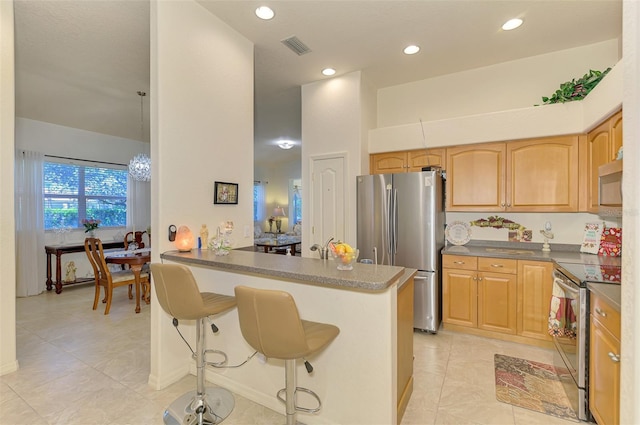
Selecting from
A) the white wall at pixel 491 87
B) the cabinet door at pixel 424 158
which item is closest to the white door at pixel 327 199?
the cabinet door at pixel 424 158

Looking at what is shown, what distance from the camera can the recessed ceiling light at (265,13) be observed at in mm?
2537

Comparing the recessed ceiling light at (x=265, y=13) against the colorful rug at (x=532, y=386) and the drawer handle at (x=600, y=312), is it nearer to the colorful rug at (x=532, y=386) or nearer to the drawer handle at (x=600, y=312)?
the drawer handle at (x=600, y=312)

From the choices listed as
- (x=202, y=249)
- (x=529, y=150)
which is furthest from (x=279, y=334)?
(x=529, y=150)

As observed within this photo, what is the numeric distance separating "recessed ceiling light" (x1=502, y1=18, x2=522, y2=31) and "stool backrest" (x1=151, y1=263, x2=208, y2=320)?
3.47m

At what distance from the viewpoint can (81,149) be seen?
5.59m

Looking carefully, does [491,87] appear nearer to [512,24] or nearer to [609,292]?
[512,24]

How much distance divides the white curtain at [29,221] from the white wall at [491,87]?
5.72 meters

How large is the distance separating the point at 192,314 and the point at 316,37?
9.11ft

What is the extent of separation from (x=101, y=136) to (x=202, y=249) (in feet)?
16.8

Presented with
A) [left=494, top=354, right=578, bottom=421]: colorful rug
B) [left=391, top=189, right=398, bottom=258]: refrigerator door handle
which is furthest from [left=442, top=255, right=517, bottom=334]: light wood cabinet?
[left=391, top=189, right=398, bottom=258]: refrigerator door handle

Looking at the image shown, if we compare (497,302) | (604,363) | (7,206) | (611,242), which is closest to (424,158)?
(497,302)

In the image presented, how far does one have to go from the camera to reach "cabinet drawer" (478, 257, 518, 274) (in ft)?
9.91

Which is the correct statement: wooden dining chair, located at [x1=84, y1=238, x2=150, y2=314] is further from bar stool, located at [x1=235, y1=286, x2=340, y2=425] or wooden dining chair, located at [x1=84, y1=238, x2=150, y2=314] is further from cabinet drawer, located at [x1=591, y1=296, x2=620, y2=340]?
cabinet drawer, located at [x1=591, y1=296, x2=620, y2=340]

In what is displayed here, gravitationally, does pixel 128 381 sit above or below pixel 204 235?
below
